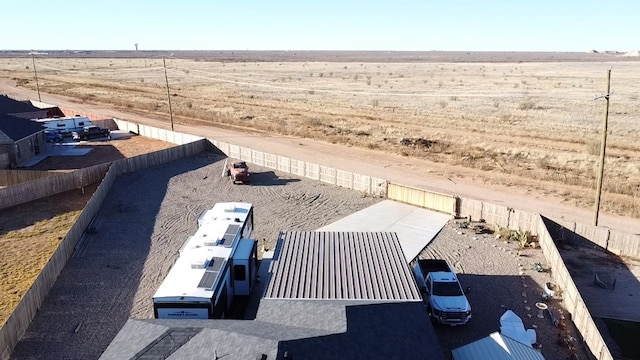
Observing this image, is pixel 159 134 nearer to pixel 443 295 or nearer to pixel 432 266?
pixel 432 266

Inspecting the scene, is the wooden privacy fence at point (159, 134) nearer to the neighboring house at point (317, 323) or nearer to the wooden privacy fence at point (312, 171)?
the wooden privacy fence at point (312, 171)

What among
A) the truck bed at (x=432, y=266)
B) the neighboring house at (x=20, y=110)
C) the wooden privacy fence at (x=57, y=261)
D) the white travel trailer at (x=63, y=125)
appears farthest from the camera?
the neighboring house at (x=20, y=110)

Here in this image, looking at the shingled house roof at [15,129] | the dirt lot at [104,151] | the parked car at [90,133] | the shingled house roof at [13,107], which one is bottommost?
the dirt lot at [104,151]

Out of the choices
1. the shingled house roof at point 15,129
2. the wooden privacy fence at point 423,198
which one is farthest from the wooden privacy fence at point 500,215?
the shingled house roof at point 15,129

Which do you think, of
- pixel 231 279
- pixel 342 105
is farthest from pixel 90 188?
pixel 342 105

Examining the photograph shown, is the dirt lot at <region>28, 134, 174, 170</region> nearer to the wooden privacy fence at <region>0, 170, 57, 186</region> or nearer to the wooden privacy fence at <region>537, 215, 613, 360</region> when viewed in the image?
the wooden privacy fence at <region>0, 170, 57, 186</region>

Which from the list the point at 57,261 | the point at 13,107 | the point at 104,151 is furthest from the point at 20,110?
the point at 57,261

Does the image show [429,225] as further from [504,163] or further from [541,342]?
[504,163]
